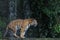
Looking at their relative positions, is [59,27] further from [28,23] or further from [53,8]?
[28,23]

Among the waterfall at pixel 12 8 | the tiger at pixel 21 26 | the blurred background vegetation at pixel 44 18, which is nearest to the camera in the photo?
the tiger at pixel 21 26

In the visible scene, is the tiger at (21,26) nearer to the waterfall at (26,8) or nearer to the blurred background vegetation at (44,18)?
the blurred background vegetation at (44,18)

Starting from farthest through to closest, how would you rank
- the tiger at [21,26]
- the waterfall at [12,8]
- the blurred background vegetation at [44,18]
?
the waterfall at [12,8] → the blurred background vegetation at [44,18] → the tiger at [21,26]

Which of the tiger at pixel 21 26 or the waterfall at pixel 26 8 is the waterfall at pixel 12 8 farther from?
the tiger at pixel 21 26

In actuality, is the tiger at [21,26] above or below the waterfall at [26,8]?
below

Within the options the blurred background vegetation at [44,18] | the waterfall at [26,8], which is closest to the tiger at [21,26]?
the blurred background vegetation at [44,18]

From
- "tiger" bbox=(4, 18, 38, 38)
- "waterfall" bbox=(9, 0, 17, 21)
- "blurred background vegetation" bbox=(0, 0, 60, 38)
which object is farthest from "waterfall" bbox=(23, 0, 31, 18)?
"tiger" bbox=(4, 18, 38, 38)

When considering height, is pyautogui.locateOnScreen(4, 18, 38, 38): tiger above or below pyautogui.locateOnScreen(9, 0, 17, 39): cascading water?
below

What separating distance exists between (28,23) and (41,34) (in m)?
2.17

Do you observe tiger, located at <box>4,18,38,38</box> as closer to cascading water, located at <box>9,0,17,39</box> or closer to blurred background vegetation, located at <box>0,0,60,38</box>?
blurred background vegetation, located at <box>0,0,60,38</box>

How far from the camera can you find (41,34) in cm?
935

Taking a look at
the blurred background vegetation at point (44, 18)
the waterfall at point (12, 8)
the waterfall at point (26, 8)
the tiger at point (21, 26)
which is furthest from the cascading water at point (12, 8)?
the tiger at point (21, 26)

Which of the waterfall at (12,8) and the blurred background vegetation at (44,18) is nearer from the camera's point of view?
the blurred background vegetation at (44,18)

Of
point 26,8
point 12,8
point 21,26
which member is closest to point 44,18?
point 26,8
